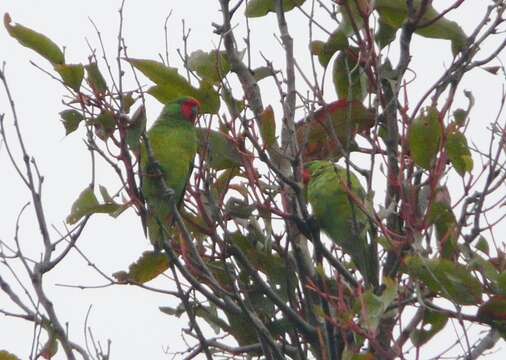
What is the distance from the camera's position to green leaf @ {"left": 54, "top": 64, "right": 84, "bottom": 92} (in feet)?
10.4

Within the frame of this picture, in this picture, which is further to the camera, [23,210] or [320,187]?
[320,187]

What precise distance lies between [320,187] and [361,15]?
1.17 meters

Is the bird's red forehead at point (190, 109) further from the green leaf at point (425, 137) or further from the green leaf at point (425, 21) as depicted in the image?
the green leaf at point (425, 137)

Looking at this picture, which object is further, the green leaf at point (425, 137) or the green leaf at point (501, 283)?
the green leaf at point (425, 137)

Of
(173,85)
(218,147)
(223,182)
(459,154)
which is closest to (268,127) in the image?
(218,147)

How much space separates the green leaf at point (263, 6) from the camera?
12.5ft

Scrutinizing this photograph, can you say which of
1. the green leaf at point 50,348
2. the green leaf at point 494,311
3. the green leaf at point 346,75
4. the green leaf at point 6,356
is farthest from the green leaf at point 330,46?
the green leaf at point 6,356

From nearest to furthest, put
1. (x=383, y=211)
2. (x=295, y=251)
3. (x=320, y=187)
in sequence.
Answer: (x=383, y=211) < (x=295, y=251) < (x=320, y=187)

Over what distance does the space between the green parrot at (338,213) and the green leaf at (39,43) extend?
1220 millimetres

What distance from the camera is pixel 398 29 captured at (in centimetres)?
377

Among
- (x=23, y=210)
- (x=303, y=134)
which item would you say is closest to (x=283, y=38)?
(x=303, y=134)

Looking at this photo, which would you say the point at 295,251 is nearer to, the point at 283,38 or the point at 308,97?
the point at 308,97

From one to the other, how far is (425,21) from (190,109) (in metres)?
1.19

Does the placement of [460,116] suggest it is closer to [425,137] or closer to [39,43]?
[425,137]
